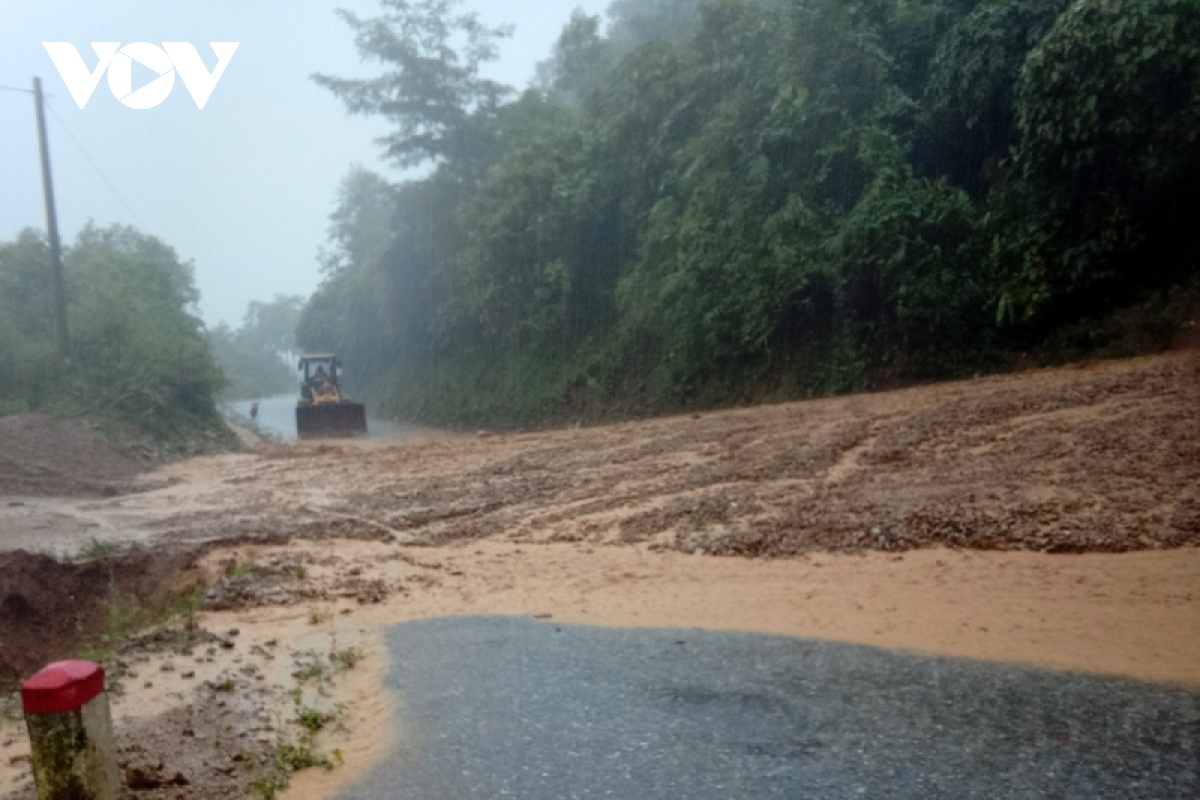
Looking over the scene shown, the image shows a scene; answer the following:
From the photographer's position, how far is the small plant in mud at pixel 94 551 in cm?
1038

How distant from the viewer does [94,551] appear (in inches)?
415

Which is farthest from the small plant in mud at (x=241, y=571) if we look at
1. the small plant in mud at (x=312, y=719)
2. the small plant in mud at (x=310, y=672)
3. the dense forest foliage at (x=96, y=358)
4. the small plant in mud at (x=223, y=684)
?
the dense forest foliage at (x=96, y=358)

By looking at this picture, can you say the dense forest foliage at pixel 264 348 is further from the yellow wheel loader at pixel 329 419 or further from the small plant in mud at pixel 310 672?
the small plant in mud at pixel 310 672

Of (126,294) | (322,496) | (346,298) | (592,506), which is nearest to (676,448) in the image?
(592,506)

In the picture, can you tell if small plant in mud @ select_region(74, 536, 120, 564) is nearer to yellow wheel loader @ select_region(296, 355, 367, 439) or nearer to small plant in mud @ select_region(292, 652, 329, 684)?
small plant in mud @ select_region(292, 652, 329, 684)

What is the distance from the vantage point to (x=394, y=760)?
4.68m

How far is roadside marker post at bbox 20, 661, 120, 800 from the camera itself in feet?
11.7

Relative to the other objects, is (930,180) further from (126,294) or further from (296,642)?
(126,294)

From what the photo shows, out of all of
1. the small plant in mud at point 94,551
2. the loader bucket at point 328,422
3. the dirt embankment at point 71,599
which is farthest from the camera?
the loader bucket at point 328,422

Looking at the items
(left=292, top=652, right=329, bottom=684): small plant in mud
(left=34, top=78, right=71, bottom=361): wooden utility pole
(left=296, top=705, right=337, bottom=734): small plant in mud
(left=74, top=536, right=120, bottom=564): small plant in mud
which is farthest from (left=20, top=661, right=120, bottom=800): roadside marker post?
(left=34, top=78, right=71, bottom=361): wooden utility pole

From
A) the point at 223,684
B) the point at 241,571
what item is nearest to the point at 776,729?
the point at 223,684

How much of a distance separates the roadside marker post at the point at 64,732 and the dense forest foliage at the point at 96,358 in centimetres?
2352

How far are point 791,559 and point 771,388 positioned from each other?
39.9 feet

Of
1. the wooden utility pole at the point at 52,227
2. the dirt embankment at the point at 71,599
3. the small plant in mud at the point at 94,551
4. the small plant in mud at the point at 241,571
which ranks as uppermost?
the wooden utility pole at the point at 52,227
